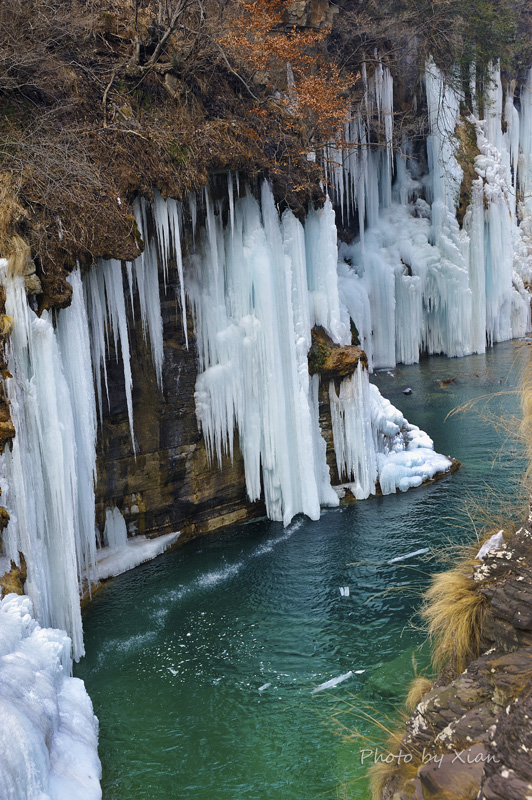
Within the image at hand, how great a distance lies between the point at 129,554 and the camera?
12516 mm

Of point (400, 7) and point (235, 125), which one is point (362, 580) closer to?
point (235, 125)

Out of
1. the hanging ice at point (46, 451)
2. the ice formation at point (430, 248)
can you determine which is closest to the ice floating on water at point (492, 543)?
the hanging ice at point (46, 451)

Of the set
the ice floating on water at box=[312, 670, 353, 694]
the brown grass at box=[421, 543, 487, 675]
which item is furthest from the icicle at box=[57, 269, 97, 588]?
the brown grass at box=[421, 543, 487, 675]

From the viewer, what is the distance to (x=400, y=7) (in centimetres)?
2538

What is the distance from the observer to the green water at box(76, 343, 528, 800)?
7258mm

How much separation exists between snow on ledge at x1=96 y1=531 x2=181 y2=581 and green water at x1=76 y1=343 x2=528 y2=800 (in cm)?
21

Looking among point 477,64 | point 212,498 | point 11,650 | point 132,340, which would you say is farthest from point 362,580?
point 477,64

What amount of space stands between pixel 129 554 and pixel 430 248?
60.9ft

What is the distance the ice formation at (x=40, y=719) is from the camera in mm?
5094

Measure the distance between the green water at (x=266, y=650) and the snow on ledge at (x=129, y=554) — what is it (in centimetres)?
21

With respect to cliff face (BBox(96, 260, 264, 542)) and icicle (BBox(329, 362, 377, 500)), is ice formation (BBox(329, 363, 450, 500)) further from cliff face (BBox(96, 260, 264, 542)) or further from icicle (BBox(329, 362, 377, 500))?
cliff face (BBox(96, 260, 264, 542))

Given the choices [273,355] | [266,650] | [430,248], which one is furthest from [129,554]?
[430,248]

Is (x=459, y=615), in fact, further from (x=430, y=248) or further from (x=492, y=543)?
(x=430, y=248)

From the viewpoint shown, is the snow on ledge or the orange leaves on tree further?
the orange leaves on tree
